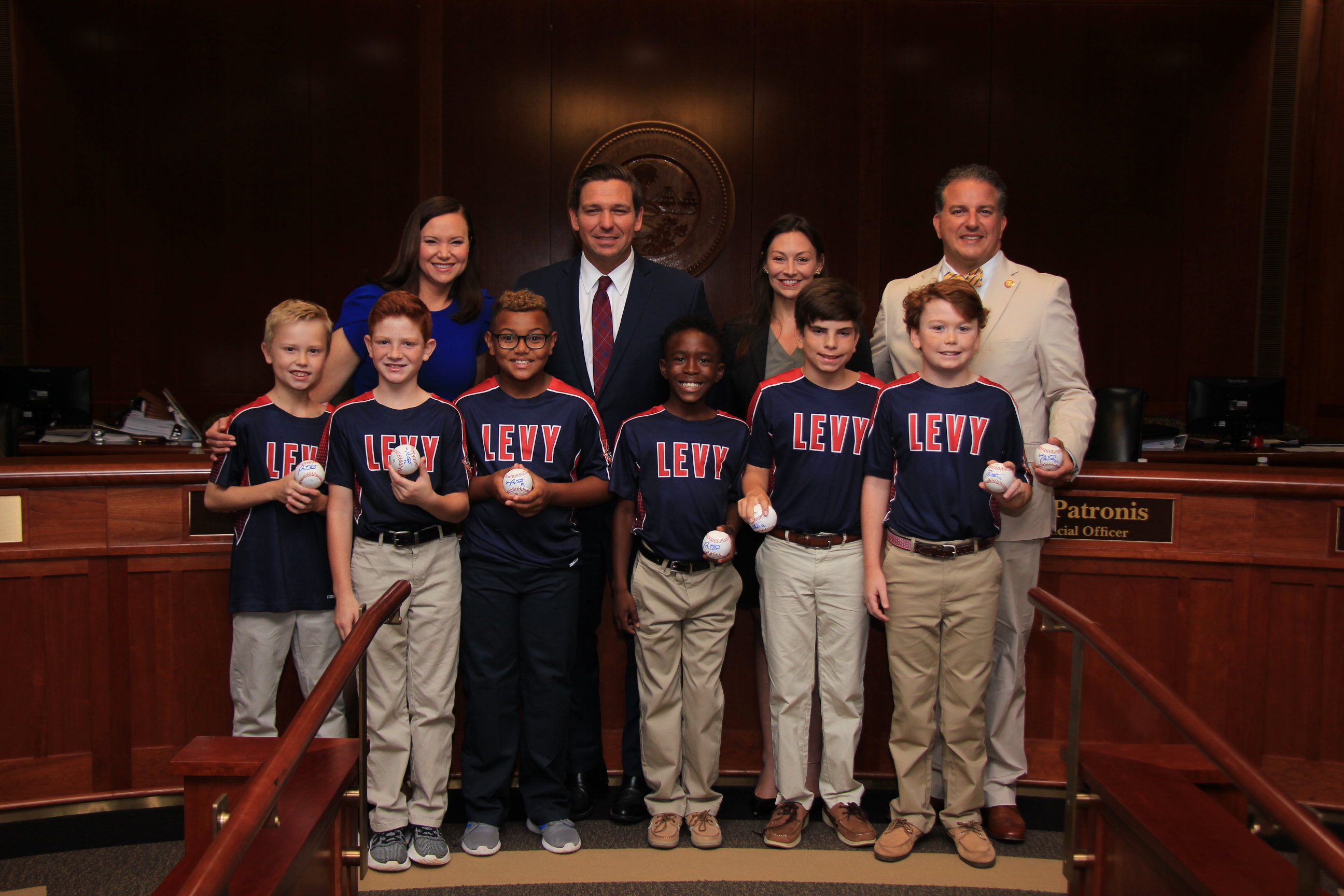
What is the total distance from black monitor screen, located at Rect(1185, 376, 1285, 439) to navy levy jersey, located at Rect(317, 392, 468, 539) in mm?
5262

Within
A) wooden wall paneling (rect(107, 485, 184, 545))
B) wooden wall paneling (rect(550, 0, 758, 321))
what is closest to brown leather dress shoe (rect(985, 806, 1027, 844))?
wooden wall paneling (rect(107, 485, 184, 545))

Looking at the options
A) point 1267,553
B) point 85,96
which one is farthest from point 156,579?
point 85,96

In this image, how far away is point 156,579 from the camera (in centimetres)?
307

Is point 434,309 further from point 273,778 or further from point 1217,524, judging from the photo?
point 1217,524

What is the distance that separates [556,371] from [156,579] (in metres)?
1.52

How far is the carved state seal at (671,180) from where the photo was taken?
7066mm

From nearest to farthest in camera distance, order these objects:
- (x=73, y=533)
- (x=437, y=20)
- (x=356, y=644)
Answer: (x=356, y=644)
(x=73, y=533)
(x=437, y=20)

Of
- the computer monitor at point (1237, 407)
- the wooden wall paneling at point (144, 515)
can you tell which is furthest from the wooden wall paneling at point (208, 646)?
the computer monitor at point (1237, 407)

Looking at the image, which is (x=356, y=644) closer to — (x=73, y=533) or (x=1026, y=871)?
(x=73, y=533)

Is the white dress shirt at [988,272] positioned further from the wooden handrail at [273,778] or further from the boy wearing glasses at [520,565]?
the wooden handrail at [273,778]

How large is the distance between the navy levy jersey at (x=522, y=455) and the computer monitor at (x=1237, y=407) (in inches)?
193

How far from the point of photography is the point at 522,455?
278cm

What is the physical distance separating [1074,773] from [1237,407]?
183 inches

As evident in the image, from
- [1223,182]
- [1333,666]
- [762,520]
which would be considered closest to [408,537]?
[762,520]
